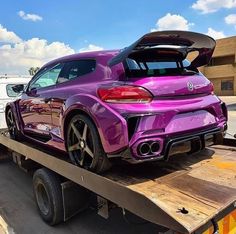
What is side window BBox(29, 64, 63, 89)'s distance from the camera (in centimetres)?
433

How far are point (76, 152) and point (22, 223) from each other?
1366 mm

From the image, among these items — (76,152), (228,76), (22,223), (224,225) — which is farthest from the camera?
(228,76)

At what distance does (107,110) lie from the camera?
3.02 m

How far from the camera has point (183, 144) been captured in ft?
10.2

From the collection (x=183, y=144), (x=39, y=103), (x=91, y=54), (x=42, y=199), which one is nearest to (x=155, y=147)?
(x=183, y=144)

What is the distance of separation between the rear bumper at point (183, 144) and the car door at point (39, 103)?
5.41ft

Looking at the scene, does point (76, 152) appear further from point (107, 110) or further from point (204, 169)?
point (204, 169)

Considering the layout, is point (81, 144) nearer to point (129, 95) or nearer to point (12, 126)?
point (129, 95)

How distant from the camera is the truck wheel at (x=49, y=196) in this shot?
378 centimetres

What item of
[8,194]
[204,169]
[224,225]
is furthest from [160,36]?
[8,194]

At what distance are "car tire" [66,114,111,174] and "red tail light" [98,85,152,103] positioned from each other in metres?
0.38

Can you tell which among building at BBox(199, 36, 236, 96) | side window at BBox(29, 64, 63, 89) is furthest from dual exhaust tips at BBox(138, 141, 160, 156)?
building at BBox(199, 36, 236, 96)

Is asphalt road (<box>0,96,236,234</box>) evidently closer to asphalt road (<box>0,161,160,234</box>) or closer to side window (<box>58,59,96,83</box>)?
asphalt road (<box>0,161,160,234</box>)

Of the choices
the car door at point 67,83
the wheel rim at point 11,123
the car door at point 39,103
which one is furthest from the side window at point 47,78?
the wheel rim at point 11,123
